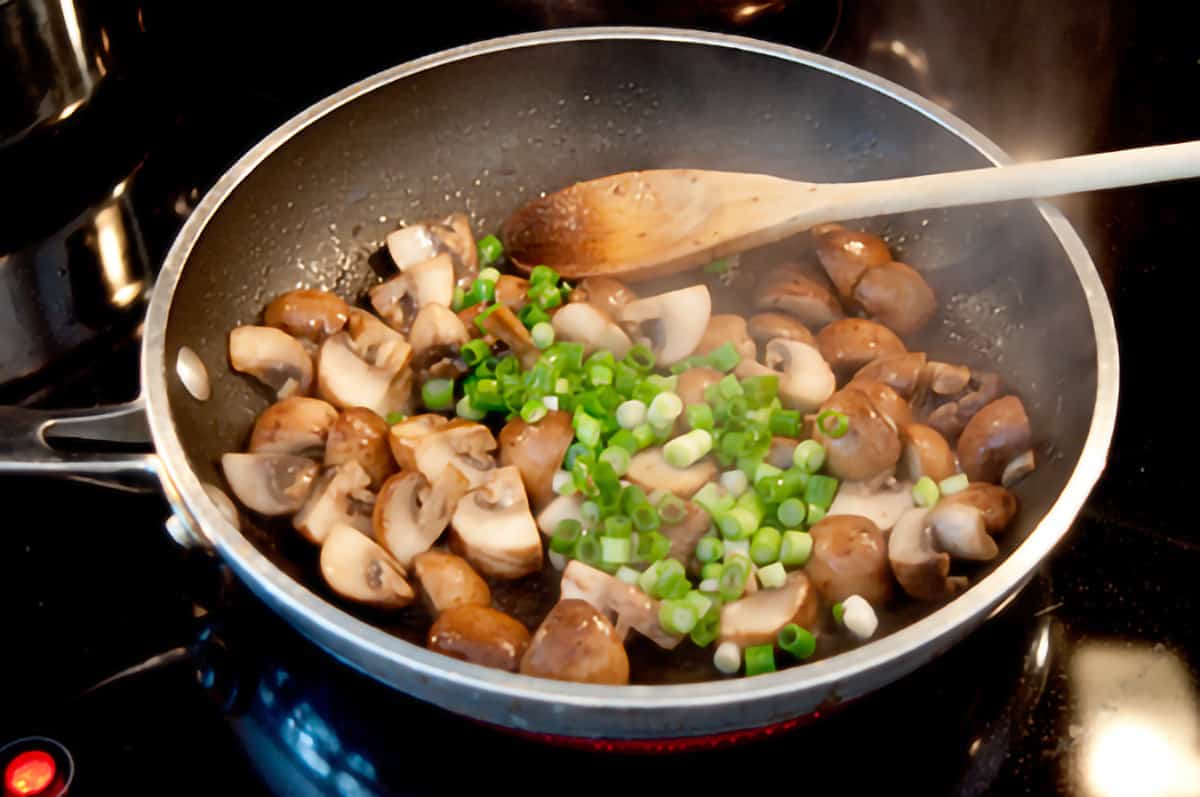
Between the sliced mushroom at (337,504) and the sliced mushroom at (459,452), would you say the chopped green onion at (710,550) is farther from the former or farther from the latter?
the sliced mushroom at (337,504)

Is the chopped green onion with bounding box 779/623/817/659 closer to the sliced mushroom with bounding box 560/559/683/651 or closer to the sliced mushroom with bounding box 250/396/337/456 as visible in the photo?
the sliced mushroom with bounding box 560/559/683/651

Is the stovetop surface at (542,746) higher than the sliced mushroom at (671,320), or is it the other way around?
the sliced mushroom at (671,320)

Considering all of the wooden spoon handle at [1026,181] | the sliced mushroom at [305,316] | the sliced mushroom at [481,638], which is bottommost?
the sliced mushroom at [481,638]

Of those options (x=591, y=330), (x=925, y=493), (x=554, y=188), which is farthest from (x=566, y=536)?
(x=554, y=188)

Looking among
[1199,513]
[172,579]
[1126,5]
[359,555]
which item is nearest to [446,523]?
[359,555]

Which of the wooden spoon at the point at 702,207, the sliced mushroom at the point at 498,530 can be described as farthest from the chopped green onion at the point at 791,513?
the wooden spoon at the point at 702,207

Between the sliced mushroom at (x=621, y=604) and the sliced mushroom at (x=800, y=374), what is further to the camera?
the sliced mushroom at (x=800, y=374)

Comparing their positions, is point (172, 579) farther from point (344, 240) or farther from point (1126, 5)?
point (1126, 5)

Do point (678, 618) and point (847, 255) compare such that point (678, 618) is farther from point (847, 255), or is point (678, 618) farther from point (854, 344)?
point (847, 255)
